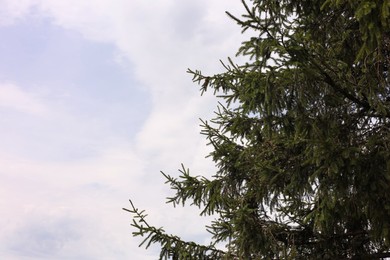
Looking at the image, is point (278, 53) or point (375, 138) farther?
point (375, 138)

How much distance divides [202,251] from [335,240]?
2.24 metres

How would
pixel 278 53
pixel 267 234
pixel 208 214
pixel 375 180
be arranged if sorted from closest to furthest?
pixel 278 53, pixel 375 180, pixel 267 234, pixel 208 214

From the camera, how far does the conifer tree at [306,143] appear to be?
451 centimetres

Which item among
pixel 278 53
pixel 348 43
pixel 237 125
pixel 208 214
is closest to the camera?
pixel 278 53

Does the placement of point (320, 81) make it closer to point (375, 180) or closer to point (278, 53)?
point (278, 53)

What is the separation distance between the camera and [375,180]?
4.73 m

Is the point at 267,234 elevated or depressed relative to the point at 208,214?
depressed

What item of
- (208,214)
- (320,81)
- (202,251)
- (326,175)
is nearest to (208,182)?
(208,214)

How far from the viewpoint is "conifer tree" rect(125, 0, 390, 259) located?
4.51 m

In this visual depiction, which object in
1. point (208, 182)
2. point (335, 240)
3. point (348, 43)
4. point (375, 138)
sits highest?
point (348, 43)

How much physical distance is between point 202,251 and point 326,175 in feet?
10.1

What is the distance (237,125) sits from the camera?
6645 millimetres

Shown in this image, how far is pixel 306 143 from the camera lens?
5.91 m

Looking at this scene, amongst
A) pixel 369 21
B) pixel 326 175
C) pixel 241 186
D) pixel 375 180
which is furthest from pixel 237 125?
pixel 369 21
